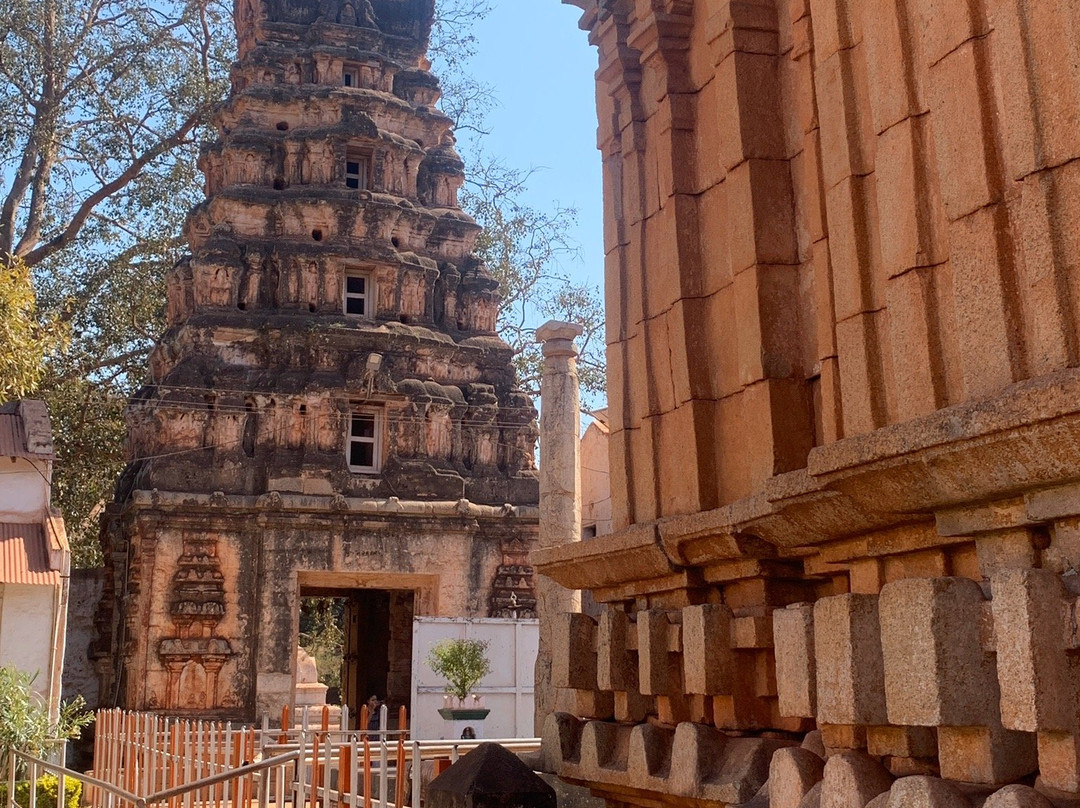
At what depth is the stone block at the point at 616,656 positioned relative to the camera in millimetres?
5172

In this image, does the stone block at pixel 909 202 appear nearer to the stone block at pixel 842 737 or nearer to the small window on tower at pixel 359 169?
the stone block at pixel 842 737

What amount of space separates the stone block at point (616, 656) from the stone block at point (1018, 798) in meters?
2.38

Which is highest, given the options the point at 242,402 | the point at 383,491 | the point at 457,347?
the point at 457,347

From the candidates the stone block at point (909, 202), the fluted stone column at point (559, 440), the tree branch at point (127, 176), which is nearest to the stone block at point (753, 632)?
the stone block at point (909, 202)

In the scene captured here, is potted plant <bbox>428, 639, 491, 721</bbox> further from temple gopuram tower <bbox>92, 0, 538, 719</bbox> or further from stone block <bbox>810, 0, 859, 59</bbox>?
stone block <bbox>810, 0, 859, 59</bbox>

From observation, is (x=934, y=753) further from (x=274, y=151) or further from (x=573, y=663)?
(x=274, y=151)

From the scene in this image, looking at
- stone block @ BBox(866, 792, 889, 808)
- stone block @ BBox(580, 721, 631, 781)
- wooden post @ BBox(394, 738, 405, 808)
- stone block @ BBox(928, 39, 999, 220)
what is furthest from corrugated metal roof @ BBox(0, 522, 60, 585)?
stone block @ BBox(928, 39, 999, 220)

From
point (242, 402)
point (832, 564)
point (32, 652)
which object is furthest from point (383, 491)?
point (832, 564)

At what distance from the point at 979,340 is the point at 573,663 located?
280 cm

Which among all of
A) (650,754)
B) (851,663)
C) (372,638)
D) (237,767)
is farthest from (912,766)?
(372,638)

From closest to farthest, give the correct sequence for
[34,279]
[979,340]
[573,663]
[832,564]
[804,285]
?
1. [979,340]
2. [832,564]
3. [804,285]
4. [573,663]
5. [34,279]

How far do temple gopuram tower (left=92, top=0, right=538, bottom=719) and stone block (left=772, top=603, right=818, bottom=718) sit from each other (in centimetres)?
1647

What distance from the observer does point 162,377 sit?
22.8 m

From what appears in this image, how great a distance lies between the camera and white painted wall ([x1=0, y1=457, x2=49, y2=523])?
16.4 metres
